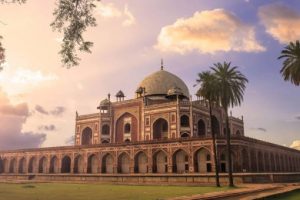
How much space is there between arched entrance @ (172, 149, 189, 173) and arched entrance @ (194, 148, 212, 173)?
181 cm

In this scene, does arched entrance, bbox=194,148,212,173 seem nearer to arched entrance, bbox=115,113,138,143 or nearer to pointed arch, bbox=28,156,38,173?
arched entrance, bbox=115,113,138,143

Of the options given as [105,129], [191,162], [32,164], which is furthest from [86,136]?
[191,162]

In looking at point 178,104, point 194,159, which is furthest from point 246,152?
point 178,104

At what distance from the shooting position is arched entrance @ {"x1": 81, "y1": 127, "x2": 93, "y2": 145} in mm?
77975

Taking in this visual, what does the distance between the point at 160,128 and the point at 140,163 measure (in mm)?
11699

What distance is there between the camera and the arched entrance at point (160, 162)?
55.3 m

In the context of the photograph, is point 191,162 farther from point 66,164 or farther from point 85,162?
point 66,164

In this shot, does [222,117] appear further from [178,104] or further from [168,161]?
[168,161]

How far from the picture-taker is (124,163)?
5981 cm

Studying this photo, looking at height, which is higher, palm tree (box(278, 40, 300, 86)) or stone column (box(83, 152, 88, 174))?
palm tree (box(278, 40, 300, 86))

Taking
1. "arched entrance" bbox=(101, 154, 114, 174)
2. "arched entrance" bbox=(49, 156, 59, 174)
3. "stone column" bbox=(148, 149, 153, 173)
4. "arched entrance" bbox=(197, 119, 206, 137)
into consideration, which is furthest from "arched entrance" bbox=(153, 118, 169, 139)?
"arched entrance" bbox=(49, 156, 59, 174)

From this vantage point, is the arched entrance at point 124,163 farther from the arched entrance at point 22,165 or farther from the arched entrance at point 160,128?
the arched entrance at point 22,165

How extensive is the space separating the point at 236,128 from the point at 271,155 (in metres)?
18.7

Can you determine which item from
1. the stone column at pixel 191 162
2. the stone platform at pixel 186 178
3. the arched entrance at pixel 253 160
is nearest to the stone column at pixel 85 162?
the stone platform at pixel 186 178
